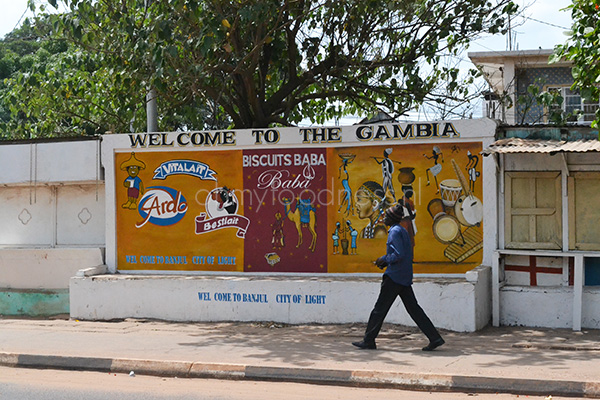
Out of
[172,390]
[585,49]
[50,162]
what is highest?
[585,49]

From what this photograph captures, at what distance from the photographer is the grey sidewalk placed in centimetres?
752

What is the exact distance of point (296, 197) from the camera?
11656mm

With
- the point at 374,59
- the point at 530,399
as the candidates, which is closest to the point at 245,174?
the point at 374,59

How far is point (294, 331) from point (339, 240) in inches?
64.4

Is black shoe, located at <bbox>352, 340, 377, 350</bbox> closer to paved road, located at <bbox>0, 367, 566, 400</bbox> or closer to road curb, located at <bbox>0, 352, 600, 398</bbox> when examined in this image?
road curb, located at <bbox>0, 352, 600, 398</bbox>

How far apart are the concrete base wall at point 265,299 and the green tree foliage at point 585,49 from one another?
9.36ft

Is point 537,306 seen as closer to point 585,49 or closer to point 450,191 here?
point 450,191

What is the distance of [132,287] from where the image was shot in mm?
11805

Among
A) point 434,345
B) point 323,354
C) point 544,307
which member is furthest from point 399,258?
point 544,307

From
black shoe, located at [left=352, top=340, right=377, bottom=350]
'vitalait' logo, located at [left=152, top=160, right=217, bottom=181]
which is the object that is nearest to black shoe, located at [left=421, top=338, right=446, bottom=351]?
black shoe, located at [left=352, top=340, right=377, bottom=350]

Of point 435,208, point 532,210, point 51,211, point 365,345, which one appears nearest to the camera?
point 365,345

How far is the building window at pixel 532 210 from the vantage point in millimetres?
10766

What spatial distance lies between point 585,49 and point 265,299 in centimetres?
567

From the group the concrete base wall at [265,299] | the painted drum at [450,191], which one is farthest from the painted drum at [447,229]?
the concrete base wall at [265,299]
